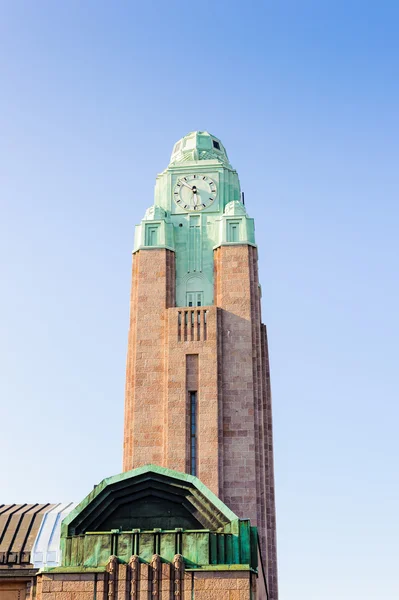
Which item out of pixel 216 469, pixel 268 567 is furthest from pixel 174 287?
pixel 268 567

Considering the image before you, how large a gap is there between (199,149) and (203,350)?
16506 mm

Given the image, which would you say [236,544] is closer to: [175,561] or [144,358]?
[175,561]

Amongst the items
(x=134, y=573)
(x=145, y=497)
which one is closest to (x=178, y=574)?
(x=134, y=573)

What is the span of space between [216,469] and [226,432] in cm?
260

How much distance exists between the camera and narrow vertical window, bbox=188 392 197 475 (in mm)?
57156

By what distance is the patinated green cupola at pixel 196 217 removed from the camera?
63.6 meters

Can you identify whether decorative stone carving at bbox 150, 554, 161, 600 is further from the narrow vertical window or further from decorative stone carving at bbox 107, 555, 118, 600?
the narrow vertical window

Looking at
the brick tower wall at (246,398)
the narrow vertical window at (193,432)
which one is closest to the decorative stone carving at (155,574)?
the brick tower wall at (246,398)

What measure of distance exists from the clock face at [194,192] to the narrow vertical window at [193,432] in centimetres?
1383

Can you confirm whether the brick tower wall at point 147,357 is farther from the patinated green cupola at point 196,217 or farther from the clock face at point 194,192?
the clock face at point 194,192

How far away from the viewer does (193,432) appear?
58.2 metres

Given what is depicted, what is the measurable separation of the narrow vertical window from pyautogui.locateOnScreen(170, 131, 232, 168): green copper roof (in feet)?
57.9

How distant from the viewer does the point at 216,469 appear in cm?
5669

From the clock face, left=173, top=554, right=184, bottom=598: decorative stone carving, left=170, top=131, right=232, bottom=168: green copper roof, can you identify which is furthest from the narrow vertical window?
left=173, top=554, right=184, bottom=598: decorative stone carving
